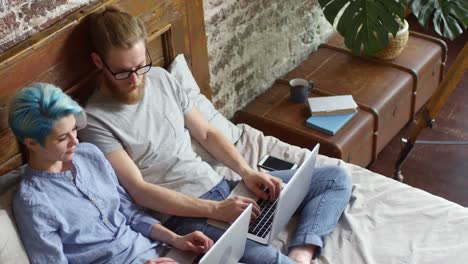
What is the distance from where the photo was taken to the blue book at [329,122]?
2889 millimetres

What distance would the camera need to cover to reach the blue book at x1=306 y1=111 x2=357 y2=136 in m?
2.89

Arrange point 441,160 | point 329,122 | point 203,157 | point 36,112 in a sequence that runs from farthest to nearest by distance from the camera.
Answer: point 441,160, point 329,122, point 203,157, point 36,112

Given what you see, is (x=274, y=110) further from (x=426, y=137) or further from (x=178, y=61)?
(x=426, y=137)

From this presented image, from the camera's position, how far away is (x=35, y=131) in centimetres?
173

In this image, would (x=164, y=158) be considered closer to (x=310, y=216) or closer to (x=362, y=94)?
(x=310, y=216)

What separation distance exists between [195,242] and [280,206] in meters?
0.32

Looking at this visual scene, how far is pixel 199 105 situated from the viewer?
2.58 m

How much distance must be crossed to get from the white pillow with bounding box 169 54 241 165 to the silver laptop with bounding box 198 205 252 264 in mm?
641

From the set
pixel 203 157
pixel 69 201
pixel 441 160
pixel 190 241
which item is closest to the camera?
pixel 69 201

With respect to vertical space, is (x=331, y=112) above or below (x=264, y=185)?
below

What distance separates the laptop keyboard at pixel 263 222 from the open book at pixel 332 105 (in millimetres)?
856

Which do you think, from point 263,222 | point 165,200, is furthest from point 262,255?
point 165,200

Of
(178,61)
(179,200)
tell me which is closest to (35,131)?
(179,200)

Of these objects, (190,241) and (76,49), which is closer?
(190,241)
